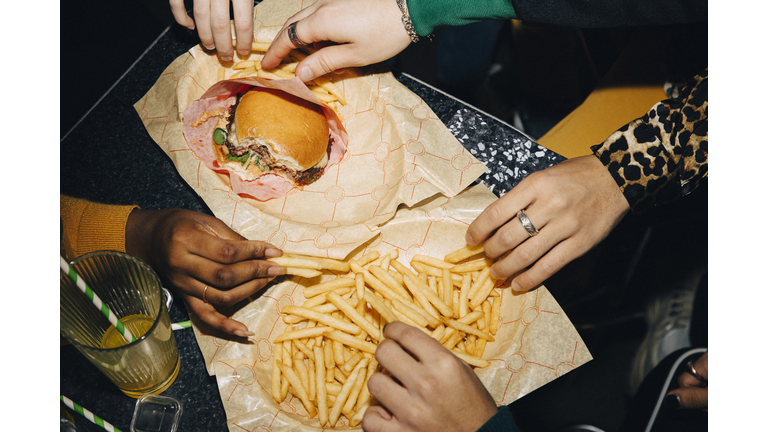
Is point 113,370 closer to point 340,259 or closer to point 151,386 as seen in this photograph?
point 151,386

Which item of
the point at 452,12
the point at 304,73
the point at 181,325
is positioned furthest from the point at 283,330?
the point at 452,12

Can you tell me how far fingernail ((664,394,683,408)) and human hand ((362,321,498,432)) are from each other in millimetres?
1023

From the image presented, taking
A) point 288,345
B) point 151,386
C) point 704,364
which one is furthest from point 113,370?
point 704,364

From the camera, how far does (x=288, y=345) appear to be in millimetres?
1659

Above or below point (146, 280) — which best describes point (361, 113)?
above

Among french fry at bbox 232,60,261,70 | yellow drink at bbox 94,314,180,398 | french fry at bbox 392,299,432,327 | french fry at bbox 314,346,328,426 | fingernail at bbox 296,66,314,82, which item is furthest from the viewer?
french fry at bbox 232,60,261,70

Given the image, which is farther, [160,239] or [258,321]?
[258,321]

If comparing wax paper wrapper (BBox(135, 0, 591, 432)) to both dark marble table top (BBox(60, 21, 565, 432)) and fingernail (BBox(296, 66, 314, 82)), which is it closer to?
dark marble table top (BBox(60, 21, 565, 432))

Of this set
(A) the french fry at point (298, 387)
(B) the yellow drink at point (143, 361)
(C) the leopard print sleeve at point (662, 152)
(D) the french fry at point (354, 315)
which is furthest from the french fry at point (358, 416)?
(C) the leopard print sleeve at point (662, 152)

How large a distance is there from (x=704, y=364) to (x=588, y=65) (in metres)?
1.78

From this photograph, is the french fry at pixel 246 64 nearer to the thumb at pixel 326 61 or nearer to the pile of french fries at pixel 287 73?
the pile of french fries at pixel 287 73

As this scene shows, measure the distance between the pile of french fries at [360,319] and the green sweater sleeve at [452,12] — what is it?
106 cm

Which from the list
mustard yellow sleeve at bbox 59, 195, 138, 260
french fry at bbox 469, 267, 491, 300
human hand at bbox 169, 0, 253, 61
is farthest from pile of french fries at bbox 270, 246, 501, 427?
human hand at bbox 169, 0, 253, 61

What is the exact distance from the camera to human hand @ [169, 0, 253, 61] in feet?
6.44
